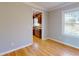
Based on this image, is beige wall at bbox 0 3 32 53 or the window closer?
beige wall at bbox 0 3 32 53

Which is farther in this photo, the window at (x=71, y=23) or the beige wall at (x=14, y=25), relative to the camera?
the window at (x=71, y=23)

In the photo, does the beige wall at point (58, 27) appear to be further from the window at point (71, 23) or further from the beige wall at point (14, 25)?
the beige wall at point (14, 25)

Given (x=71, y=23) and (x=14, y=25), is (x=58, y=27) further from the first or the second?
(x=14, y=25)

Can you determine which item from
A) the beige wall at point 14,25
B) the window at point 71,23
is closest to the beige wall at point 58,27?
the window at point 71,23

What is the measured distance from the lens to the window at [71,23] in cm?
434

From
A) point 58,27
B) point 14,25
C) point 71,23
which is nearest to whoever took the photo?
point 14,25

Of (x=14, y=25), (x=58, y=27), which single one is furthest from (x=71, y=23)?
(x=14, y=25)

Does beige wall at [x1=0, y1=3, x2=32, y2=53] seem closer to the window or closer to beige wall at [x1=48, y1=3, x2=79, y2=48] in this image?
beige wall at [x1=48, y1=3, x2=79, y2=48]

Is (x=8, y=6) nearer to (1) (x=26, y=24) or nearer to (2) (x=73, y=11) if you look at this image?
(1) (x=26, y=24)

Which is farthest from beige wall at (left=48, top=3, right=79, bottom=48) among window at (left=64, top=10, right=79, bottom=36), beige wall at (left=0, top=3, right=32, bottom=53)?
beige wall at (left=0, top=3, right=32, bottom=53)

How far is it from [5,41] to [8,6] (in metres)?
1.28

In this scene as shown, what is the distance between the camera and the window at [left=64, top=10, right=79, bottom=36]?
4336 millimetres

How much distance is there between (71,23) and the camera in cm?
464

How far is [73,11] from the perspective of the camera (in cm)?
445
